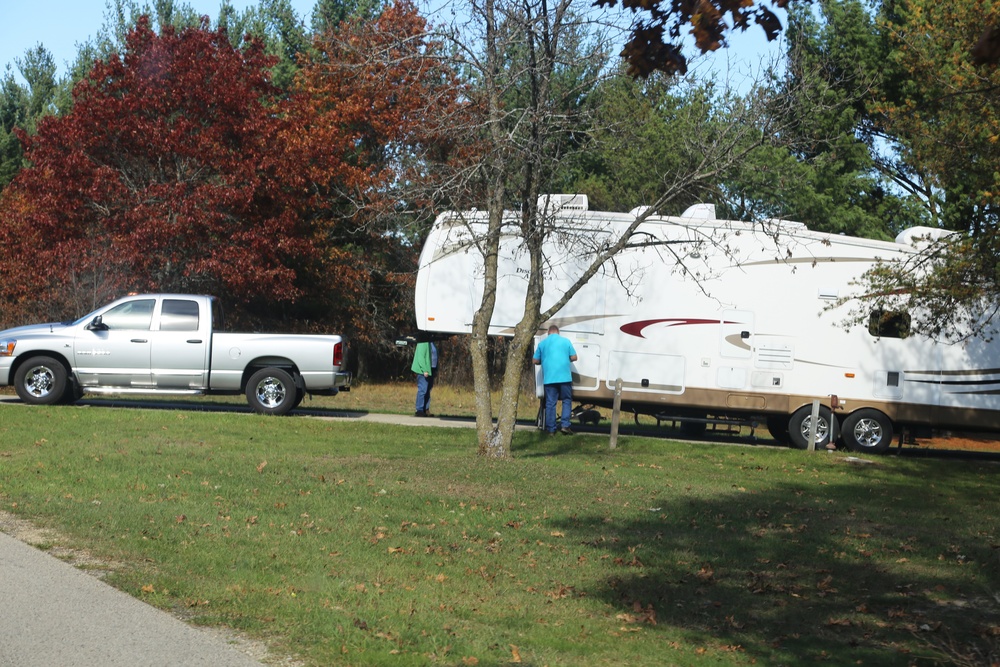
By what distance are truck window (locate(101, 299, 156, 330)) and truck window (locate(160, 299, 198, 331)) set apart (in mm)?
214

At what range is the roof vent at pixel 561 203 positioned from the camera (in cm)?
1512

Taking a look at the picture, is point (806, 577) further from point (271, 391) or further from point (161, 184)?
point (161, 184)

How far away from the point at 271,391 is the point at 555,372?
497cm

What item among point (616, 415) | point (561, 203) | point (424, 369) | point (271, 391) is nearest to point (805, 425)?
point (616, 415)

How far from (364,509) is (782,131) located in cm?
687

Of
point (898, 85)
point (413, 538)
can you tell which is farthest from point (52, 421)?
point (898, 85)

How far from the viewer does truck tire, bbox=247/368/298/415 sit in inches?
766

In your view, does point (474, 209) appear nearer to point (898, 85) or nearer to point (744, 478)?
point (744, 478)

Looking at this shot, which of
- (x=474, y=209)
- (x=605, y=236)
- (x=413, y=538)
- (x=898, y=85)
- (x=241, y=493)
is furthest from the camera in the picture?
(x=898, y=85)

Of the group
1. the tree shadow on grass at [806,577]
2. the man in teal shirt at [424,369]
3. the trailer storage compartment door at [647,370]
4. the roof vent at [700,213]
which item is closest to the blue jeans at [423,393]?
the man in teal shirt at [424,369]

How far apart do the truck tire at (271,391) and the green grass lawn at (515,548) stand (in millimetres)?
3457

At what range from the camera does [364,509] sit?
10.5 meters

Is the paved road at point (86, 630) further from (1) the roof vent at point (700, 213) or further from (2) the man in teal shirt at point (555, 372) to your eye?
(1) the roof vent at point (700, 213)

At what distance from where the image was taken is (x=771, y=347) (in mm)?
19438
